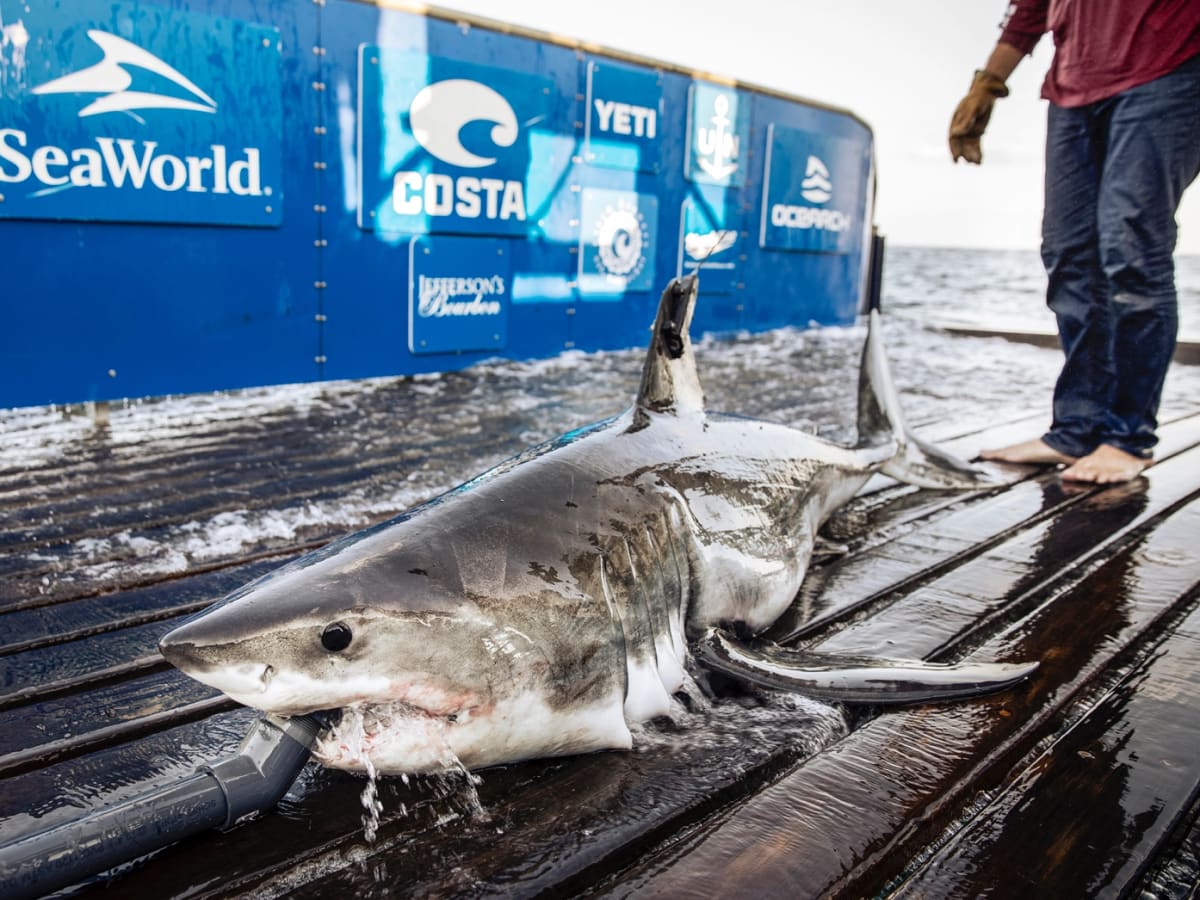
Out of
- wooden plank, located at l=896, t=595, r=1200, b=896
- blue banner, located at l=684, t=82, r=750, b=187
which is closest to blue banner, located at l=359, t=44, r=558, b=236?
blue banner, located at l=684, t=82, r=750, b=187

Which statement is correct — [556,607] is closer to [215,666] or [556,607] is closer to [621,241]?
[215,666]

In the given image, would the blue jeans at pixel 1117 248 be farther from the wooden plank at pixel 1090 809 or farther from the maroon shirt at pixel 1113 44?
the wooden plank at pixel 1090 809

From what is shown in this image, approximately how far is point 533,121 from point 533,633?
5107 millimetres

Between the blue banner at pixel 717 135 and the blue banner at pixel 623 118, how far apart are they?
1.28ft

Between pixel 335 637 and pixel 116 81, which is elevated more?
pixel 116 81

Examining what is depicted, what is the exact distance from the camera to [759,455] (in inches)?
78.7

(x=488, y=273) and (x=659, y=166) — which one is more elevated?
(x=659, y=166)

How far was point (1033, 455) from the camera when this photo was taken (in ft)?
11.4

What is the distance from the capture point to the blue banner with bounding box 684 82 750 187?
275 inches

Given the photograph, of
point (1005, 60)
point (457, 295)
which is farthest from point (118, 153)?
point (1005, 60)

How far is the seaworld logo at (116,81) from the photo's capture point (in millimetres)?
4031

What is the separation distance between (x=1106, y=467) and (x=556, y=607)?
2563mm

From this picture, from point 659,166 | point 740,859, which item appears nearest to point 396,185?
point 659,166

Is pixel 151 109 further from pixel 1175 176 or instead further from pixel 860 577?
pixel 1175 176
